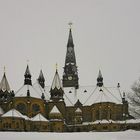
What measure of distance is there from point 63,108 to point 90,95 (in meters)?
10.3

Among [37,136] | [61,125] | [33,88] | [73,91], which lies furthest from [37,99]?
[37,136]

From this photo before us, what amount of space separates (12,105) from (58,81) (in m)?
12.8

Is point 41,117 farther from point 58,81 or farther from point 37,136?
point 37,136

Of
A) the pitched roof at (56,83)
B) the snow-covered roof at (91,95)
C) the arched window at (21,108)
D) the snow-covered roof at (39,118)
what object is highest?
the pitched roof at (56,83)

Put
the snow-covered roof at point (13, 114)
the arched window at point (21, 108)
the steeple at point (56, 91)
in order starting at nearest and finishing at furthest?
the snow-covered roof at point (13, 114)
the arched window at point (21, 108)
the steeple at point (56, 91)

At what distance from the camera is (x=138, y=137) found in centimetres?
3838

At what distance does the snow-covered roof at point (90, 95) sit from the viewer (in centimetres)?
8294

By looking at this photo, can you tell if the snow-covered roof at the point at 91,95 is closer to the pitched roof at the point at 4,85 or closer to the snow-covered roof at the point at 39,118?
the snow-covered roof at the point at 39,118

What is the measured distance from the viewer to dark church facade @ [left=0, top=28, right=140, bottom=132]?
234 feet

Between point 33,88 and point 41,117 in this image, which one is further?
point 33,88

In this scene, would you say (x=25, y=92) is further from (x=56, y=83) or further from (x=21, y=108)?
(x=56, y=83)

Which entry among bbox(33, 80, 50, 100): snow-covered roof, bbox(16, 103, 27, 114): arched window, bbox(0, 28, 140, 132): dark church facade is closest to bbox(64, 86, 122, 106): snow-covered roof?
bbox(0, 28, 140, 132): dark church facade

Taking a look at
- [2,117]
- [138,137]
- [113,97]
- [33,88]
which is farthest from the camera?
[113,97]

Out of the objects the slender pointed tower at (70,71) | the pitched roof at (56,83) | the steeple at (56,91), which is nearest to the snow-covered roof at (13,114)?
the steeple at (56,91)
